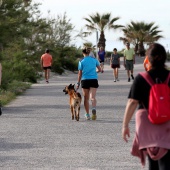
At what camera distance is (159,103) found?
24.4ft

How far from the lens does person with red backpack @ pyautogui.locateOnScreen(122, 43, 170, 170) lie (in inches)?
293

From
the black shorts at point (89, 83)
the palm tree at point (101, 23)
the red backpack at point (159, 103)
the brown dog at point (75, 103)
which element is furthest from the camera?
the palm tree at point (101, 23)

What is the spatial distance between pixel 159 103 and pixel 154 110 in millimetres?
82

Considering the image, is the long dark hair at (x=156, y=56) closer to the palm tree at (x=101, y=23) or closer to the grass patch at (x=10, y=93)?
the grass patch at (x=10, y=93)

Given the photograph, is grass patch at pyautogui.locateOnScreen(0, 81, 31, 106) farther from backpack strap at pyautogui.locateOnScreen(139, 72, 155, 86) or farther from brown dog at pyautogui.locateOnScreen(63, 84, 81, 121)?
backpack strap at pyautogui.locateOnScreen(139, 72, 155, 86)

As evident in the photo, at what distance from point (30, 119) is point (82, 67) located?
66.8 inches

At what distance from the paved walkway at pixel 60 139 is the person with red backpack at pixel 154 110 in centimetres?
308

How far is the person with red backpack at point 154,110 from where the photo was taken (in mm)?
7441

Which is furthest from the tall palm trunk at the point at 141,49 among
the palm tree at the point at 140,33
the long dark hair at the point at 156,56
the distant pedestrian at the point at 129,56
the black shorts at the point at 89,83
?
the long dark hair at the point at 156,56

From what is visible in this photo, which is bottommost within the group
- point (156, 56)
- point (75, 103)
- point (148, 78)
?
point (75, 103)

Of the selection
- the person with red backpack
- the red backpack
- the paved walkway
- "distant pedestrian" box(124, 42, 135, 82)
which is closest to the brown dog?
the paved walkway

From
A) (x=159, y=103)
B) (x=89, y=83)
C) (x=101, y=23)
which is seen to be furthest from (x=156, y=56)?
(x=101, y=23)

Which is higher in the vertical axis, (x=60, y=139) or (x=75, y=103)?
(x=75, y=103)

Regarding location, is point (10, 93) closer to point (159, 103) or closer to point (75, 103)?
point (75, 103)
